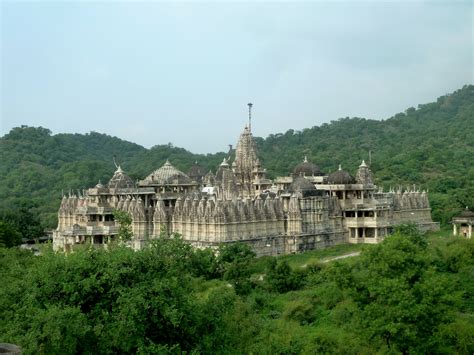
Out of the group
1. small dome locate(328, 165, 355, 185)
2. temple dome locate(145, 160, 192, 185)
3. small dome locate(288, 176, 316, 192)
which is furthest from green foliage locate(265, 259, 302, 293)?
temple dome locate(145, 160, 192, 185)

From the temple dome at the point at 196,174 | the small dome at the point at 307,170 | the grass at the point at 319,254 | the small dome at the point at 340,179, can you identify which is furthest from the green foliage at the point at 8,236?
the small dome at the point at 340,179

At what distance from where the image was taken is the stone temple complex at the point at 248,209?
163 ft

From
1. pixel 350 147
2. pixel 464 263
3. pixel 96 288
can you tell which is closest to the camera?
pixel 96 288

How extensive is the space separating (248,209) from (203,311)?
27.3 m

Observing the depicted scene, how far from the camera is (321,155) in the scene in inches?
4835

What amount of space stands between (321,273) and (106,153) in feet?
427

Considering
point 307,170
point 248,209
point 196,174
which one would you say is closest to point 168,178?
point 248,209

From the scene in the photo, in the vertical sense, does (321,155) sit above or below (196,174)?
above

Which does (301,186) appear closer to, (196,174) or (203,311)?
(196,174)

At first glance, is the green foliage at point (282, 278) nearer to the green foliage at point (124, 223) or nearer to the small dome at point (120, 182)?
the green foliage at point (124, 223)

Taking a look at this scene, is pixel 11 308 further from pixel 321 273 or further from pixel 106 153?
pixel 106 153

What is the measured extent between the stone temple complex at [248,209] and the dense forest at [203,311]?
12903 mm

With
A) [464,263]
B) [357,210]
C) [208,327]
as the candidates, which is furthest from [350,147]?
[208,327]

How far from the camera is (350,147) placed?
443 ft
